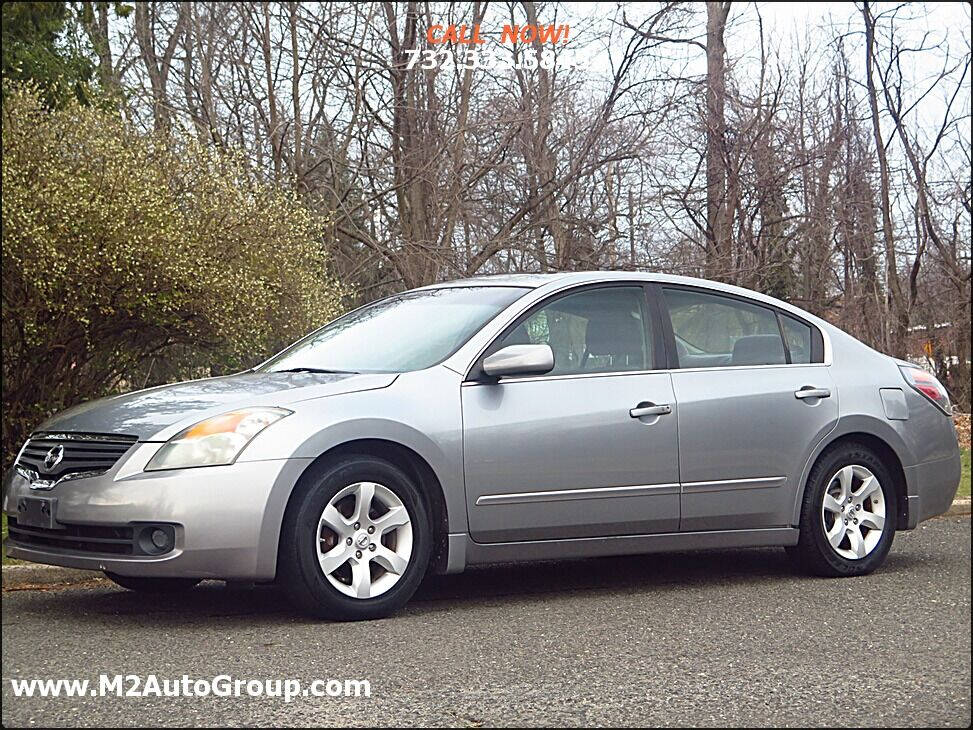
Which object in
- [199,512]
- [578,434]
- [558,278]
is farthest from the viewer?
[558,278]

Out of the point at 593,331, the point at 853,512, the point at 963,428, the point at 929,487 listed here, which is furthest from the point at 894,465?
the point at 963,428

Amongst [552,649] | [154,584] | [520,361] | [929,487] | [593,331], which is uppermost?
[593,331]

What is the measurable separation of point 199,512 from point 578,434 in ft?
6.32

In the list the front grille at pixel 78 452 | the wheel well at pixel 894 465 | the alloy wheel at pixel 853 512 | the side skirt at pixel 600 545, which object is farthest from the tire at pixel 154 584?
the wheel well at pixel 894 465

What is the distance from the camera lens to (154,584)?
24.2ft

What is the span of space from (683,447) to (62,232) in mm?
6358

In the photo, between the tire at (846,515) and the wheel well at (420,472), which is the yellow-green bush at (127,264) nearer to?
the wheel well at (420,472)

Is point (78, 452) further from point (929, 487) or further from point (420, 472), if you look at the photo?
point (929, 487)

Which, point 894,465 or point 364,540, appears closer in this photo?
point 364,540

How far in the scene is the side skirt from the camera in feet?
22.2

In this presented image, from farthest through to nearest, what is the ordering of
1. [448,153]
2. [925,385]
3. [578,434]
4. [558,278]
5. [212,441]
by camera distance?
[448,153], [925,385], [558,278], [578,434], [212,441]

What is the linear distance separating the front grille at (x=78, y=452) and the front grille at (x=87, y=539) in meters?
0.25

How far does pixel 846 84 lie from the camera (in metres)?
→ 20.4

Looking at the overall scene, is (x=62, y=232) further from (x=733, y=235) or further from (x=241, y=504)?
(x=733, y=235)
